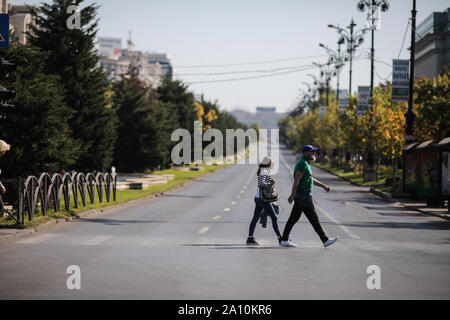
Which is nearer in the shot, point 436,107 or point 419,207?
point 419,207

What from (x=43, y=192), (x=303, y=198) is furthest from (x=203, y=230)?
(x=43, y=192)

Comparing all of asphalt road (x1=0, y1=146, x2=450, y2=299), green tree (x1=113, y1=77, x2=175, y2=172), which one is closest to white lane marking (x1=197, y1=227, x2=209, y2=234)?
asphalt road (x1=0, y1=146, x2=450, y2=299)

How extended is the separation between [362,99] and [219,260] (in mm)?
36863

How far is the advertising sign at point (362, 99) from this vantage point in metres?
47.6

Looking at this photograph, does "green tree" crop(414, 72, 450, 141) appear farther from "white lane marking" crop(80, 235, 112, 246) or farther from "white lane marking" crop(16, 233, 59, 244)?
"white lane marking" crop(16, 233, 59, 244)

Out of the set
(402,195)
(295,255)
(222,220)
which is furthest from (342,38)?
(295,255)

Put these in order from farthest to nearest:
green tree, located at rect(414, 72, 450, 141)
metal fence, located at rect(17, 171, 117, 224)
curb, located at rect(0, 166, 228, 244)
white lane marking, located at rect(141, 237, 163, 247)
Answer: green tree, located at rect(414, 72, 450, 141), metal fence, located at rect(17, 171, 117, 224), curb, located at rect(0, 166, 228, 244), white lane marking, located at rect(141, 237, 163, 247)

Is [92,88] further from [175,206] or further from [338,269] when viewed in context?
[338,269]

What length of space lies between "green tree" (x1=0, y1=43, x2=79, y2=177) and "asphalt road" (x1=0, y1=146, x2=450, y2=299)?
240 cm

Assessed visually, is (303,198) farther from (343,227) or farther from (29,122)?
(29,122)

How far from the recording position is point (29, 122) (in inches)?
804

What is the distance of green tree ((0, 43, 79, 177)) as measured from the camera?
20.4 m

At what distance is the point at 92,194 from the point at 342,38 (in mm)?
39370

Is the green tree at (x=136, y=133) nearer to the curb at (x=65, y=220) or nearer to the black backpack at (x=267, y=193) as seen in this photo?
the curb at (x=65, y=220)
